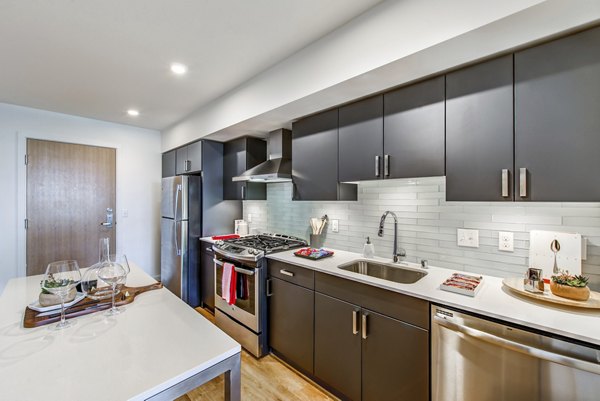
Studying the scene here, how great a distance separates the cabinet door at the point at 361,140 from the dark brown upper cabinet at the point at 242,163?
4.63 feet

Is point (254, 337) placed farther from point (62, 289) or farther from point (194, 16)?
point (194, 16)

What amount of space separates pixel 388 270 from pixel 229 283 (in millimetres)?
1439

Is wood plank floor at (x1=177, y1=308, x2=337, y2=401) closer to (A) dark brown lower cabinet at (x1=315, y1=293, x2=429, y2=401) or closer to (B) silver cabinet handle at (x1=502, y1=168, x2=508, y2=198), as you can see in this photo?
(A) dark brown lower cabinet at (x1=315, y1=293, x2=429, y2=401)

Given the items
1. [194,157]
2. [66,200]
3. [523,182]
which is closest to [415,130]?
[523,182]

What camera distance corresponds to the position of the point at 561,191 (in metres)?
1.25

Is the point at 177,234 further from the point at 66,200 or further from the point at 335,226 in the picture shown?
the point at 335,226

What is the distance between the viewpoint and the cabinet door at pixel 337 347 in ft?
5.68

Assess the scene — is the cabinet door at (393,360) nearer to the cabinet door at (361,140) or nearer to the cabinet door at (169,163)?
the cabinet door at (361,140)

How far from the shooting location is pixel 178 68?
2.24 m

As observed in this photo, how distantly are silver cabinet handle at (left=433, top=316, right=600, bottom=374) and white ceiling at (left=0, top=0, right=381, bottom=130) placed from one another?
5.72 ft

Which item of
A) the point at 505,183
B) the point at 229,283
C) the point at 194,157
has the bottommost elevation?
the point at 229,283

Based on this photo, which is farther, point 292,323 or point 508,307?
point 292,323

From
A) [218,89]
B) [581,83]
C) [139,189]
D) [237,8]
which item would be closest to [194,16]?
[237,8]

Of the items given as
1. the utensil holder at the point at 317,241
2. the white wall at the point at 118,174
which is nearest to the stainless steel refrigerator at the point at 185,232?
the white wall at the point at 118,174
